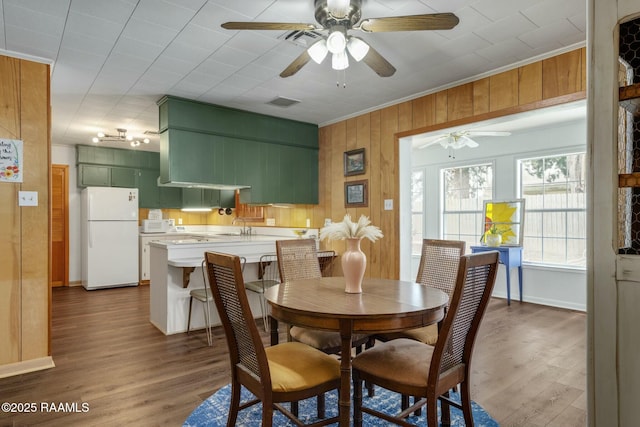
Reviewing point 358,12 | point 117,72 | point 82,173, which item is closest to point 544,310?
point 358,12

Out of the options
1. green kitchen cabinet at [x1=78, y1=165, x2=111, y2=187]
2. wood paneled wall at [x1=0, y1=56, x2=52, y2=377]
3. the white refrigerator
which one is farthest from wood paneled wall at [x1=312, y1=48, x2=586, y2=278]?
green kitchen cabinet at [x1=78, y1=165, x2=111, y2=187]

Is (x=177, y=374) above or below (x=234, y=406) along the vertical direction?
below

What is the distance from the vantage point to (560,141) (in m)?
5.16

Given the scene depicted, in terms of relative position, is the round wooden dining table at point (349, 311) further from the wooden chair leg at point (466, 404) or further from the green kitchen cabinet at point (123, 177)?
the green kitchen cabinet at point (123, 177)

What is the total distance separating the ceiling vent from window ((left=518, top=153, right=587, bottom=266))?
11.5 ft

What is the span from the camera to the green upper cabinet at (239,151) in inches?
165

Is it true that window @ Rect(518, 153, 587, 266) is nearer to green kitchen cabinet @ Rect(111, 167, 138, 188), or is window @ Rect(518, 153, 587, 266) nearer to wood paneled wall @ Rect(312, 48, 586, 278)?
wood paneled wall @ Rect(312, 48, 586, 278)

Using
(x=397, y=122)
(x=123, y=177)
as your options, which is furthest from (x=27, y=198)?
(x=123, y=177)

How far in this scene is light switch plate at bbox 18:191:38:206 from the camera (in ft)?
9.82

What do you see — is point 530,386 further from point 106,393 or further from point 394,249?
point 106,393

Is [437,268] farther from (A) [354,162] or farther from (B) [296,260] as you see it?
(A) [354,162]

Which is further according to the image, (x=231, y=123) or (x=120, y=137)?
(x=120, y=137)

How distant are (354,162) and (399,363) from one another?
10.6 ft

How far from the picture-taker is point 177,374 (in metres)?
2.87
